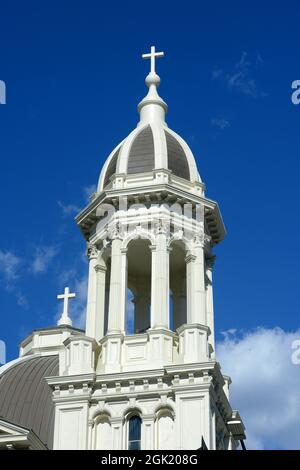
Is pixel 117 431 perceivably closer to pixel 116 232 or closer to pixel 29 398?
pixel 116 232

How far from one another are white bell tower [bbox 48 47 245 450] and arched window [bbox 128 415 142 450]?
0.03m

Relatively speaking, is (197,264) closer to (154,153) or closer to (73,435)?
(154,153)

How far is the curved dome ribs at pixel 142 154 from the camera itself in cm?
4769

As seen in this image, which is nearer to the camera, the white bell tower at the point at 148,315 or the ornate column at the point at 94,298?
the white bell tower at the point at 148,315

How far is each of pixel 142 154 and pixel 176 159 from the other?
4.23 feet

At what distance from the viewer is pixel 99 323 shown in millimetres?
45750

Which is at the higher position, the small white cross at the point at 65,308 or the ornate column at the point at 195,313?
the small white cross at the point at 65,308

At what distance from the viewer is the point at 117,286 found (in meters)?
45.0

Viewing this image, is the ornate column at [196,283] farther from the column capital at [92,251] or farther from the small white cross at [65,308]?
the small white cross at [65,308]

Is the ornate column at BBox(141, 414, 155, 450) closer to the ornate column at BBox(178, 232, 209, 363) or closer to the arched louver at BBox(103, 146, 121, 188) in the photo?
the ornate column at BBox(178, 232, 209, 363)

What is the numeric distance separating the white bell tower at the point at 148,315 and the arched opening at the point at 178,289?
0.12 ft

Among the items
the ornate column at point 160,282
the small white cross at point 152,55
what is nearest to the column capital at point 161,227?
the ornate column at point 160,282

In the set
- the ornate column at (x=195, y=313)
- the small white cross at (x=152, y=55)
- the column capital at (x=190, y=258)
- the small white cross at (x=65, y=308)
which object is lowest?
the ornate column at (x=195, y=313)
